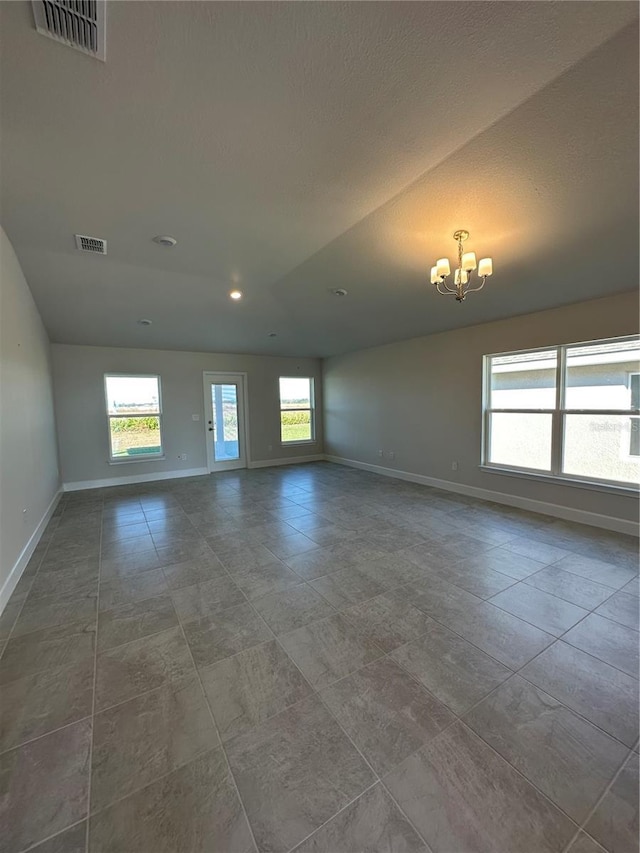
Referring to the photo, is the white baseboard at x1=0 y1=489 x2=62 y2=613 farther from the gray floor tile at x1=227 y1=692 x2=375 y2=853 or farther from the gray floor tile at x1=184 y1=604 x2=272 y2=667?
the gray floor tile at x1=227 y1=692 x2=375 y2=853

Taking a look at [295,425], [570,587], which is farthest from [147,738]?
[295,425]

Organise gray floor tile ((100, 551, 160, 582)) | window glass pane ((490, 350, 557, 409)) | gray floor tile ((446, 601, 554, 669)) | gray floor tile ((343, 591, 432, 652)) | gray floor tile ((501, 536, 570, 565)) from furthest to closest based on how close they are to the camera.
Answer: window glass pane ((490, 350, 557, 409)) → gray floor tile ((501, 536, 570, 565)) → gray floor tile ((100, 551, 160, 582)) → gray floor tile ((343, 591, 432, 652)) → gray floor tile ((446, 601, 554, 669))

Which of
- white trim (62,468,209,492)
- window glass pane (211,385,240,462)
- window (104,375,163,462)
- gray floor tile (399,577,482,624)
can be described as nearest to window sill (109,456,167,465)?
window (104,375,163,462)

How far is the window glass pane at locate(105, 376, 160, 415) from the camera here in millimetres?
6059

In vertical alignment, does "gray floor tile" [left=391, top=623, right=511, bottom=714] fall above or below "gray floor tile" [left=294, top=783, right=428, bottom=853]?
below

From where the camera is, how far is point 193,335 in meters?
5.86

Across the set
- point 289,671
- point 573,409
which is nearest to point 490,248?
point 573,409

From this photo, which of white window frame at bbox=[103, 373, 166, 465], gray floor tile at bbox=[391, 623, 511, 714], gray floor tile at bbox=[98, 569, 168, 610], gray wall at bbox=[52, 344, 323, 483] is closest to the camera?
gray floor tile at bbox=[391, 623, 511, 714]

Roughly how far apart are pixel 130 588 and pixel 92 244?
10.4ft

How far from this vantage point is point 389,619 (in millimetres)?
2242

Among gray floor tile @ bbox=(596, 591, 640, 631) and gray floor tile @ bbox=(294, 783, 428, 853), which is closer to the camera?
gray floor tile @ bbox=(294, 783, 428, 853)

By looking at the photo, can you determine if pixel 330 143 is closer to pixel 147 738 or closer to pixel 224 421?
pixel 147 738

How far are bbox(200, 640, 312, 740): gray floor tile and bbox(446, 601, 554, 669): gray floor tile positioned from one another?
1070 millimetres

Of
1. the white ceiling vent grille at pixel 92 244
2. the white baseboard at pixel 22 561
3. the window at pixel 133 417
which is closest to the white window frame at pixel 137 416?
the window at pixel 133 417
